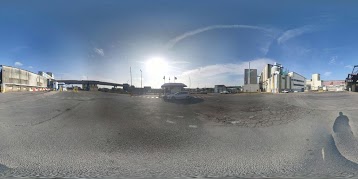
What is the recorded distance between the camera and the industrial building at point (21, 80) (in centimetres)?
386

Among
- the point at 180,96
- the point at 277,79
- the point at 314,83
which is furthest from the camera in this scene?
the point at 180,96

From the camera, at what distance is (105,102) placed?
4117 millimetres

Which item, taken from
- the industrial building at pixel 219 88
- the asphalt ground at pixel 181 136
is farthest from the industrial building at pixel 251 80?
the industrial building at pixel 219 88

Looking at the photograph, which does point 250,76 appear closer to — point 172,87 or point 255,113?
point 255,113

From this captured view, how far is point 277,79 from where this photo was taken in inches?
124

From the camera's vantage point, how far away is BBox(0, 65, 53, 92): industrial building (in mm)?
3863

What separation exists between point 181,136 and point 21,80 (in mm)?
3495

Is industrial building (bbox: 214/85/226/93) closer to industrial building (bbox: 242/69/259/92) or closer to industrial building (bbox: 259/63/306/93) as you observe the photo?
industrial building (bbox: 242/69/259/92)

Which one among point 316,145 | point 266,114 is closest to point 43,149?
point 266,114

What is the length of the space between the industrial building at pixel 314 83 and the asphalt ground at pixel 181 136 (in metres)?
0.14

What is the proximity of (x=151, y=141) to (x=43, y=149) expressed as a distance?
159cm

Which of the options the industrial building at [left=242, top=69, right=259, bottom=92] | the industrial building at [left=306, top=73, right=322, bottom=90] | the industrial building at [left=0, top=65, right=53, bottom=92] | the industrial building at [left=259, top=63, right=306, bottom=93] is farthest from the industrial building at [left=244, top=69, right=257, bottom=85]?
the industrial building at [left=0, top=65, right=53, bottom=92]

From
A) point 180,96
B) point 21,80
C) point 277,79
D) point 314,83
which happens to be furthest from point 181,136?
point 21,80

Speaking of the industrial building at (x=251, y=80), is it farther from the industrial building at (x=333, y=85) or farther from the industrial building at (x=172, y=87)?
the industrial building at (x=333, y=85)
